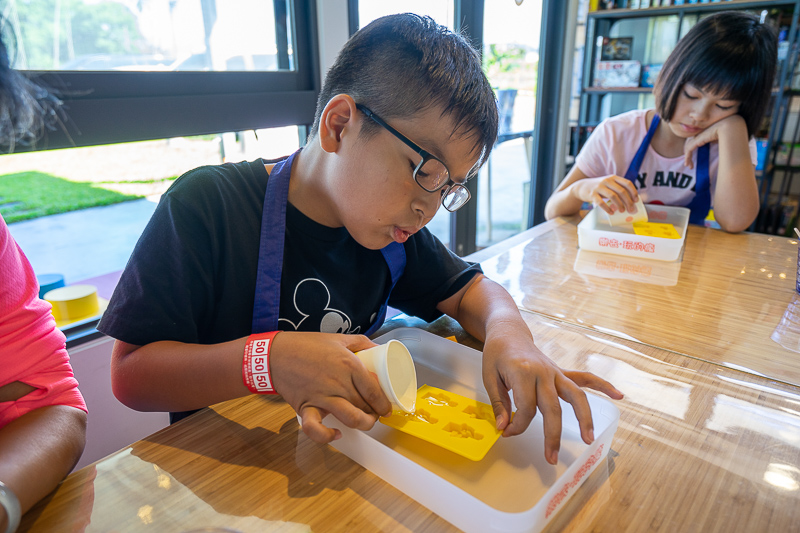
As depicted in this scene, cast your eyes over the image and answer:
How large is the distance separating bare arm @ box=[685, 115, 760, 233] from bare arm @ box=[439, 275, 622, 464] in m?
1.05

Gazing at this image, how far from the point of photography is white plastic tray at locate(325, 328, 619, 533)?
42cm

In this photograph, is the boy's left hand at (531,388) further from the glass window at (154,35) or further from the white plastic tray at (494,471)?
the glass window at (154,35)

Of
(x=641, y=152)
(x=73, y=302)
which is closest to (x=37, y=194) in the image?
(x=73, y=302)

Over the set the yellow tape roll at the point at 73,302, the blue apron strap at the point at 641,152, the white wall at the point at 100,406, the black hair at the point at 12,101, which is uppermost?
the black hair at the point at 12,101

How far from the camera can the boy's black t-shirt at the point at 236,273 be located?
0.61 meters

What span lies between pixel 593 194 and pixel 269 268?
3.20 feet

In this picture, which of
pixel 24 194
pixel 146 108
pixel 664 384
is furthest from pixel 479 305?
pixel 24 194

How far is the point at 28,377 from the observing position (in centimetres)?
56

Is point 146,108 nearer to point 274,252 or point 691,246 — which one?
point 274,252

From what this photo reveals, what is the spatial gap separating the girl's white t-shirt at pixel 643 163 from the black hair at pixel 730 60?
227 mm

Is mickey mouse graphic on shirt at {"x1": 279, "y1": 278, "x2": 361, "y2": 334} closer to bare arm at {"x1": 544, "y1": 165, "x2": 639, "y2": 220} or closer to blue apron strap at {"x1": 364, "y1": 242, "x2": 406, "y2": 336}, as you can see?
blue apron strap at {"x1": 364, "y1": 242, "x2": 406, "y2": 336}

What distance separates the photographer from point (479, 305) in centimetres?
80

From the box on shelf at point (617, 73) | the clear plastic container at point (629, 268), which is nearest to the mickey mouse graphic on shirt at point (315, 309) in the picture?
the clear plastic container at point (629, 268)

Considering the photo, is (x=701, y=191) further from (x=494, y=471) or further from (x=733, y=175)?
(x=494, y=471)
